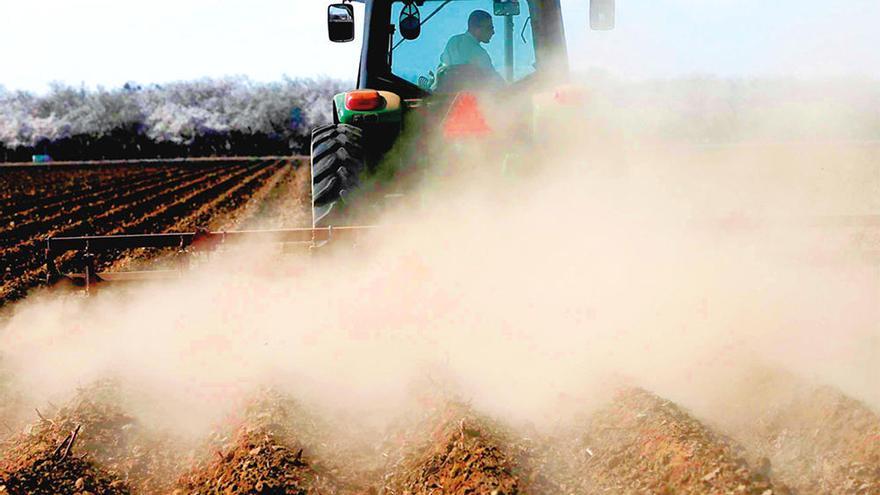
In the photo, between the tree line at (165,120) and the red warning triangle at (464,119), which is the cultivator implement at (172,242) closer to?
the red warning triangle at (464,119)

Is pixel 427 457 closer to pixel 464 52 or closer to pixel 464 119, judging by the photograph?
pixel 464 119

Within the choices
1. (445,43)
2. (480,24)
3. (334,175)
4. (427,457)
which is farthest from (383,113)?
(427,457)

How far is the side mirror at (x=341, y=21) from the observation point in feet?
18.2

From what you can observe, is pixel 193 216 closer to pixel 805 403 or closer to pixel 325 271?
pixel 325 271

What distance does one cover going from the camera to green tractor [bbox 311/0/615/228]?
208 inches

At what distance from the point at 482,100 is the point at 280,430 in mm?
2739

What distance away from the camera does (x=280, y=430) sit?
138 inches

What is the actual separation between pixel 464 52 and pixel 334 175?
1.19 m

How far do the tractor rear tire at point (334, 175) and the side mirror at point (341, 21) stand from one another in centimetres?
70

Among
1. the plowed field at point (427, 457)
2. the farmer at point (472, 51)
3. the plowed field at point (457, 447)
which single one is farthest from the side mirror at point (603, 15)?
the plowed field at point (427, 457)

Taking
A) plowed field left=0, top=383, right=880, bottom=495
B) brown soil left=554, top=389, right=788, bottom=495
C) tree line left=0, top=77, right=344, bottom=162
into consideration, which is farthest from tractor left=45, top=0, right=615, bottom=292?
tree line left=0, top=77, right=344, bottom=162

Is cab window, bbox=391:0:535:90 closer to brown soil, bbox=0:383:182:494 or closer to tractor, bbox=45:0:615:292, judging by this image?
tractor, bbox=45:0:615:292

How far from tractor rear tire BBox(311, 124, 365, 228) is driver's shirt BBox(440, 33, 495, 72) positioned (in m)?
0.86

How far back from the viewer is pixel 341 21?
5.54 m
